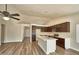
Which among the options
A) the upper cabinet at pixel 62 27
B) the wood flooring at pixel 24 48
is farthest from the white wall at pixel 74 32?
the upper cabinet at pixel 62 27

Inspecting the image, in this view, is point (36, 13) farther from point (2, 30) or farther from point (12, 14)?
point (2, 30)

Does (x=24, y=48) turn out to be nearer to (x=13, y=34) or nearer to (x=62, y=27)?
(x=13, y=34)

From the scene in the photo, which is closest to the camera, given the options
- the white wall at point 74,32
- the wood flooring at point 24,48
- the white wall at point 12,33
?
the wood flooring at point 24,48

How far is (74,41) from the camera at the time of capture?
3656 millimetres

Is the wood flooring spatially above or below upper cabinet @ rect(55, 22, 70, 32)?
below

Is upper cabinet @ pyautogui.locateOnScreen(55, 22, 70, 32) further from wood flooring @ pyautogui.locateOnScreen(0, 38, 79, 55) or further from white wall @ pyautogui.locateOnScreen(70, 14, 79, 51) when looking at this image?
wood flooring @ pyautogui.locateOnScreen(0, 38, 79, 55)

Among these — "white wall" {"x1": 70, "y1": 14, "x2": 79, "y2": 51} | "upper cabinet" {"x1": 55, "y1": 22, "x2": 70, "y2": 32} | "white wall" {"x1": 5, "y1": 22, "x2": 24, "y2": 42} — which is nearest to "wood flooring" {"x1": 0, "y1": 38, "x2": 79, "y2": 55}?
"white wall" {"x1": 5, "y1": 22, "x2": 24, "y2": 42}

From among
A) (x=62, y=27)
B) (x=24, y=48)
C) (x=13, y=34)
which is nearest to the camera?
(x=24, y=48)

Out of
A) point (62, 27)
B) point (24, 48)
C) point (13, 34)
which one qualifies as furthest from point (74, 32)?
point (13, 34)

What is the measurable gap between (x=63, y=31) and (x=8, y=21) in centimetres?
240

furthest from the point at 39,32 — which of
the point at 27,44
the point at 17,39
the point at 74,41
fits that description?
the point at 74,41

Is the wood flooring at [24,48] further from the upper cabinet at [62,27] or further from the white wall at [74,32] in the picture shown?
the upper cabinet at [62,27]
